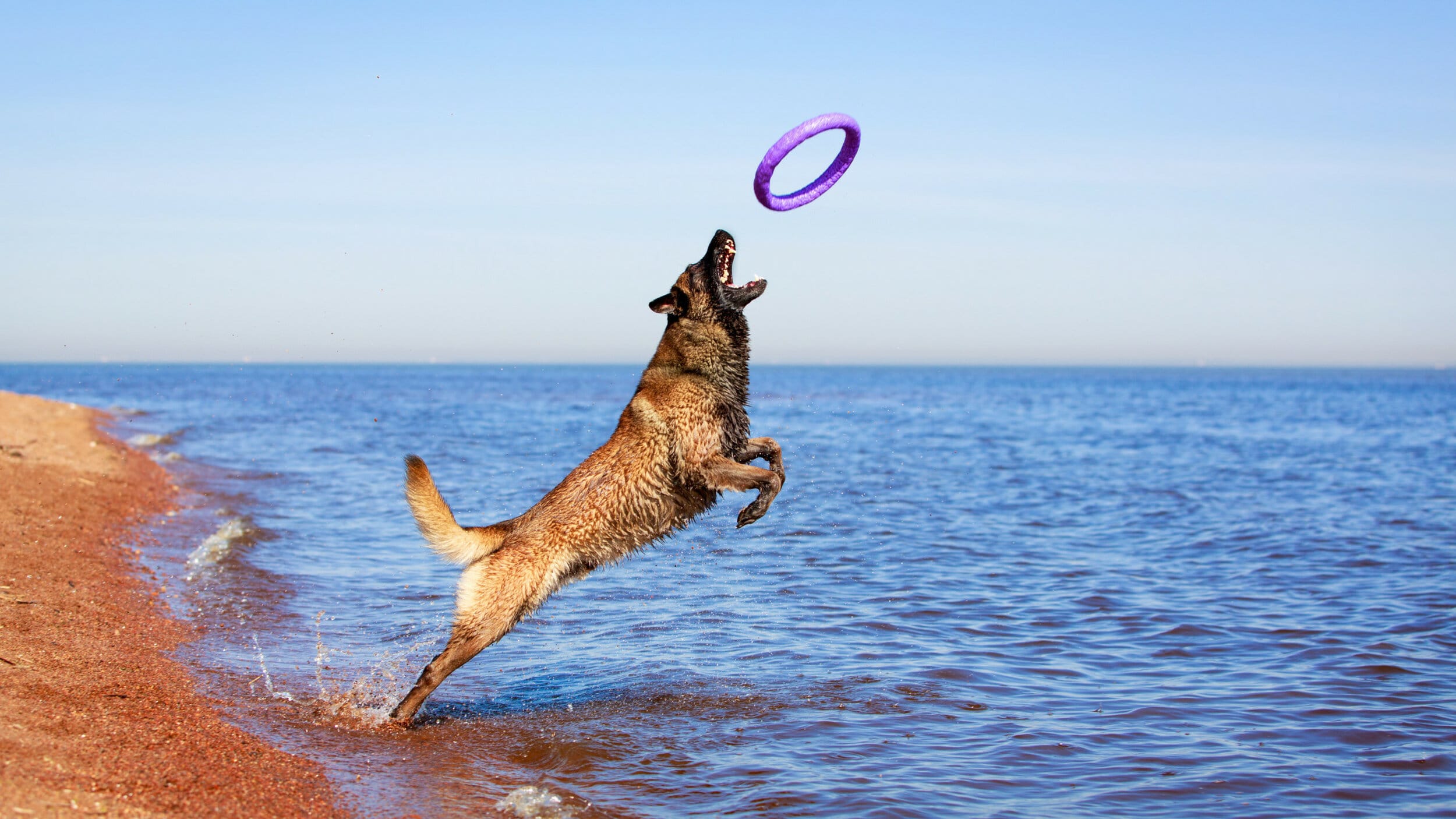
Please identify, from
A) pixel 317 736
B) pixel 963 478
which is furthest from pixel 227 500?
pixel 963 478

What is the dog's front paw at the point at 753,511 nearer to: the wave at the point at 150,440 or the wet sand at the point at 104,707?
the wet sand at the point at 104,707

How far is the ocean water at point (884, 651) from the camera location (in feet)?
18.1

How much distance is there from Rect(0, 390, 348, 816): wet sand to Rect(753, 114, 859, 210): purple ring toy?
4.46 metres

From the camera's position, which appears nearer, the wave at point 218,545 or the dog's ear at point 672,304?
the dog's ear at point 672,304

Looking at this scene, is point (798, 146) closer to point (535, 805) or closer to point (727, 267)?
point (727, 267)

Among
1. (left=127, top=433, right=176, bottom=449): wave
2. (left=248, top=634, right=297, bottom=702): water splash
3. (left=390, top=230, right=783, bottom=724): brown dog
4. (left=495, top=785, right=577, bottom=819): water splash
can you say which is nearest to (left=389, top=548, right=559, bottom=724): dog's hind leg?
(left=390, top=230, right=783, bottom=724): brown dog

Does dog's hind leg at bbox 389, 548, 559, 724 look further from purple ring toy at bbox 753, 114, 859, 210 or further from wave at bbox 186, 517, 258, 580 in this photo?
wave at bbox 186, 517, 258, 580

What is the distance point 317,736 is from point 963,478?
Result: 50.9 ft

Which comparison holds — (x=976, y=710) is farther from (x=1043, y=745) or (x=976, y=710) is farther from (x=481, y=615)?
(x=481, y=615)

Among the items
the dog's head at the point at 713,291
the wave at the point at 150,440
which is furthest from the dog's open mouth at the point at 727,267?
the wave at the point at 150,440

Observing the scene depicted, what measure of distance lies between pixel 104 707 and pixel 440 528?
1.87m

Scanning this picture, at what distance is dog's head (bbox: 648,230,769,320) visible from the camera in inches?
268

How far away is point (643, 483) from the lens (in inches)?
254

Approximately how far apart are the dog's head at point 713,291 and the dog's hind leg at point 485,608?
1.79 m
